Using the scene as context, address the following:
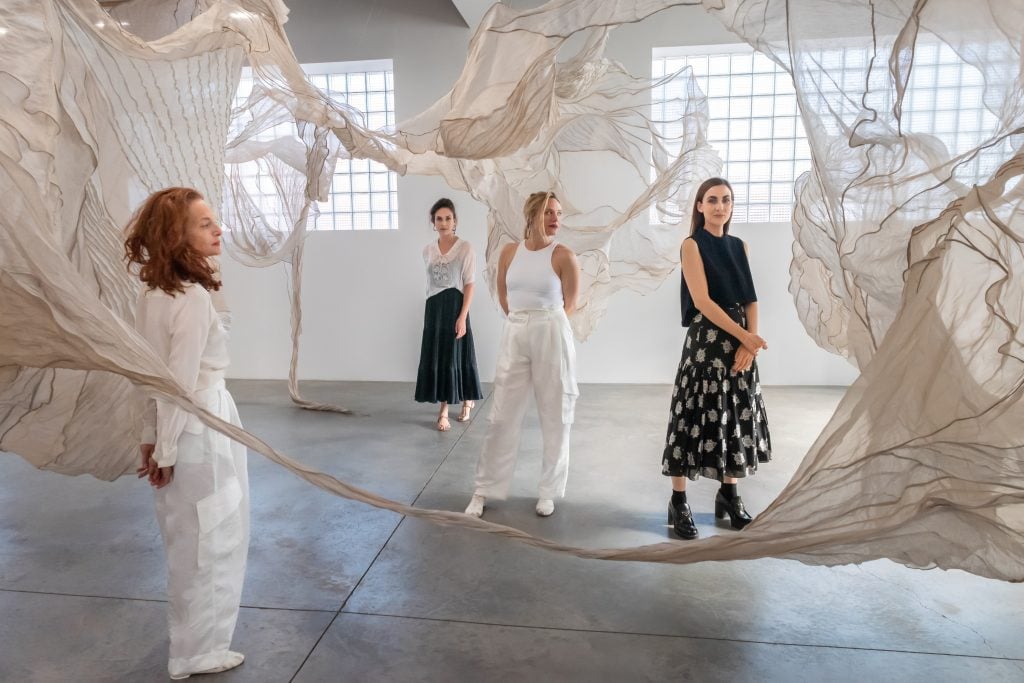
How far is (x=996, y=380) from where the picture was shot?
4.43 feet

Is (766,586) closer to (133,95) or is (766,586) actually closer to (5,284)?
(5,284)

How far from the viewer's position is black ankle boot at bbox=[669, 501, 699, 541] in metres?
2.97

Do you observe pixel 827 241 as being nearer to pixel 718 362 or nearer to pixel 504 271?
pixel 718 362

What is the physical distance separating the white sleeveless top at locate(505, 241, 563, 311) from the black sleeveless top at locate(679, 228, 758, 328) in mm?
598

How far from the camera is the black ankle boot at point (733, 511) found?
3014 millimetres

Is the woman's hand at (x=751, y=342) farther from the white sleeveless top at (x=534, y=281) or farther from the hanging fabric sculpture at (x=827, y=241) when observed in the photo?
the white sleeveless top at (x=534, y=281)

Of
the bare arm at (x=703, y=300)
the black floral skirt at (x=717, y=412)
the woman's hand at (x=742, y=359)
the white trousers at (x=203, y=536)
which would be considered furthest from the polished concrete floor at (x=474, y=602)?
the bare arm at (x=703, y=300)

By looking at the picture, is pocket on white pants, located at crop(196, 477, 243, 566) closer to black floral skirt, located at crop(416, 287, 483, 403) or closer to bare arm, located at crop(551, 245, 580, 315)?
bare arm, located at crop(551, 245, 580, 315)

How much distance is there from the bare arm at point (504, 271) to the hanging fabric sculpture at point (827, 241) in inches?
43.6

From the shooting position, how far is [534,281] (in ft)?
10.2

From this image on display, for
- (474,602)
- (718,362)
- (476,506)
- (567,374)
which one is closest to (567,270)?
(567,374)

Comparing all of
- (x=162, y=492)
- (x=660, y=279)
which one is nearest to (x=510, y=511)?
(x=660, y=279)

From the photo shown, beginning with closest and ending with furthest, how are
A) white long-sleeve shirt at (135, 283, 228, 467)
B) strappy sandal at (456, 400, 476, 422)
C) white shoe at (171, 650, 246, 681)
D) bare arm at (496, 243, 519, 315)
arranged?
white long-sleeve shirt at (135, 283, 228, 467)
white shoe at (171, 650, 246, 681)
bare arm at (496, 243, 519, 315)
strappy sandal at (456, 400, 476, 422)

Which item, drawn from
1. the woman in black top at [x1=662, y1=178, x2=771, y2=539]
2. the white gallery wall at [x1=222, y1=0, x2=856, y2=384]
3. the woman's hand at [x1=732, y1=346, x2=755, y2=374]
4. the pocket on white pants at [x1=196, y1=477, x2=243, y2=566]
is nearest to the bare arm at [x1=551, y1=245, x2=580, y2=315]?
the woman in black top at [x1=662, y1=178, x2=771, y2=539]
